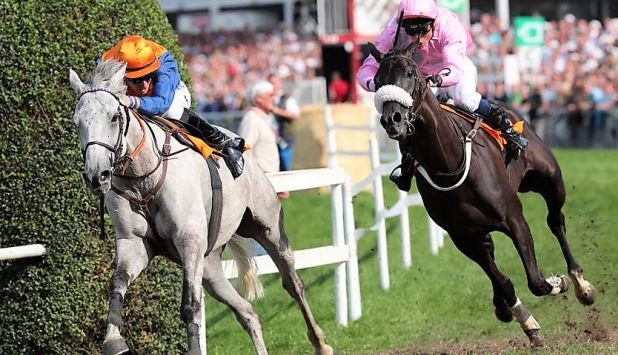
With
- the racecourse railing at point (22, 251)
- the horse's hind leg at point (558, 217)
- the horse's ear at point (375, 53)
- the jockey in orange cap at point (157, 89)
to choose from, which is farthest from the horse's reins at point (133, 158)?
the horse's hind leg at point (558, 217)

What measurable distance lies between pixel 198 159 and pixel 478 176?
1882 millimetres

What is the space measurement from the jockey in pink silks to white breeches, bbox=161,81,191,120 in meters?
1.15

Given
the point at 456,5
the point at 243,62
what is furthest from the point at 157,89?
the point at 243,62

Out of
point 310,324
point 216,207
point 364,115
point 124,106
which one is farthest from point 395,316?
point 364,115

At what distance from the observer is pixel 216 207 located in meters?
7.05

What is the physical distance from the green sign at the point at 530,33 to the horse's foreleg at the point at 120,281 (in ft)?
70.2

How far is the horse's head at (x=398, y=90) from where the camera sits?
6.93 meters

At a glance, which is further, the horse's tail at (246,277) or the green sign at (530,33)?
the green sign at (530,33)

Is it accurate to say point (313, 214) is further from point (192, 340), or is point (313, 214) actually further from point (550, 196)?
point (192, 340)

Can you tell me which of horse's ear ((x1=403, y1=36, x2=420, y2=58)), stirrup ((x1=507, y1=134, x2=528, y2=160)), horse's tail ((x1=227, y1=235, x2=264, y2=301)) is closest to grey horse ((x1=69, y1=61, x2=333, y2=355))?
horse's tail ((x1=227, y1=235, x2=264, y2=301))

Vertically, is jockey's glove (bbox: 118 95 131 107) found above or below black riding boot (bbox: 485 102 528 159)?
above

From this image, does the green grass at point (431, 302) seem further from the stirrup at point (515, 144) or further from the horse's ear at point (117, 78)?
the horse's ear at point (117, 78)

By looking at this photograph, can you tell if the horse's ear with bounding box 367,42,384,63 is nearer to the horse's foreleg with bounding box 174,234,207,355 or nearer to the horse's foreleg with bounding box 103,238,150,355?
the horse's foreleg with bounding box 174,234,207,355

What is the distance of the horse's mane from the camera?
6352 mm
